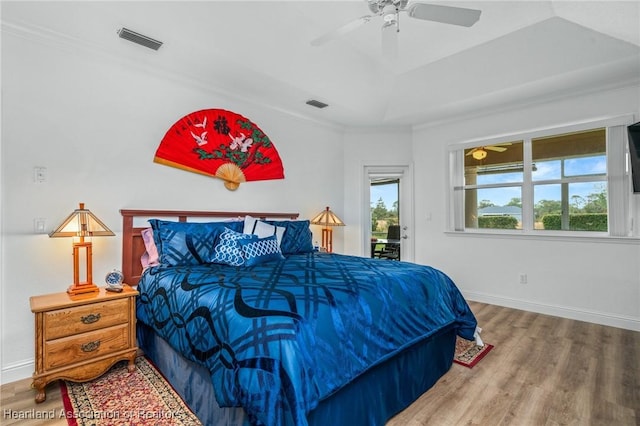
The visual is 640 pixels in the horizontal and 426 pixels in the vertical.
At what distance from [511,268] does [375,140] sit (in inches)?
105

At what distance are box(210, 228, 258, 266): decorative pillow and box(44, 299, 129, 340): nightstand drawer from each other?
728 millimetres

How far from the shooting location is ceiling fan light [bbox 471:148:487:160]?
4.47 m

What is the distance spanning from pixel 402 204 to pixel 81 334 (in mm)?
4379

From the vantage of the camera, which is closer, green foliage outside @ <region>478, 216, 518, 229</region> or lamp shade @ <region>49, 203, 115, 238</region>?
lamp shade @ <region>49, 203, 115, 238</region>

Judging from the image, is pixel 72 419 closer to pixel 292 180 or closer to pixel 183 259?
Result: pixel 183 259

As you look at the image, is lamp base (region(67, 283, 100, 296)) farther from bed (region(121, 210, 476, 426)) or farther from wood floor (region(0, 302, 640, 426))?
wood floor (region(0, 302, 640, 426))

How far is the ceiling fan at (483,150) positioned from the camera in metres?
4.29

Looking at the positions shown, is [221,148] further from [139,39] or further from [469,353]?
[469,353]

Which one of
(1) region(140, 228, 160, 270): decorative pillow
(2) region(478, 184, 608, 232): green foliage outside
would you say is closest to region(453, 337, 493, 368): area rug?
(2) region(478, 184, 608, 232): green foliage outside

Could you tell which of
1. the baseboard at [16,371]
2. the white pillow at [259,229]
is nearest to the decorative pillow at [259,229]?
the white pillow at [259,229]

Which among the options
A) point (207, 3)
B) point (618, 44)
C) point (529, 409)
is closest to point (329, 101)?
point (207, 3)

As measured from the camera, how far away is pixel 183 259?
8.64ft

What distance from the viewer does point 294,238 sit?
3457 mm

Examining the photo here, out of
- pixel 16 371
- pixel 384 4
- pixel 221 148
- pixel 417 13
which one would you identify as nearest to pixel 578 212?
pixel 417 13
